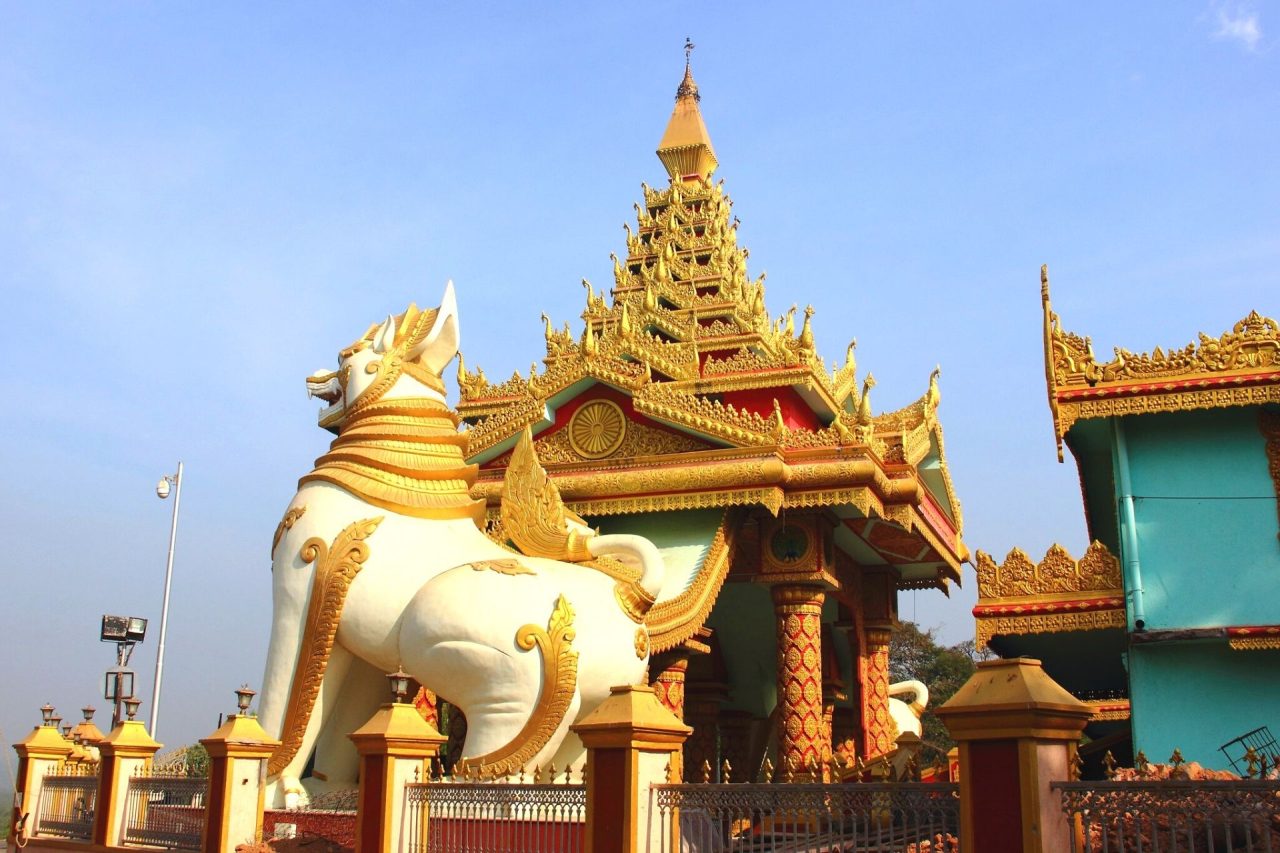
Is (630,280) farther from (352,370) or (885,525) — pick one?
(352,370)

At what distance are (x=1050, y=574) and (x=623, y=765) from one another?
5.84 m

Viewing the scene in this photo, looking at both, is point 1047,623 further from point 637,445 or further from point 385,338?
point 385,338

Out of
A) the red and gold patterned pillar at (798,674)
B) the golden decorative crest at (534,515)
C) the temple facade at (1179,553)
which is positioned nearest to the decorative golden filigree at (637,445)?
the red and gold patterned pillar at (798,674)

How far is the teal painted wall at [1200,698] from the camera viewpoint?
1041 cm

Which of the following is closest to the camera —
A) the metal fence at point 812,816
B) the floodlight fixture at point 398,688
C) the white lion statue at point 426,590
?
the metal fence at point 812,816

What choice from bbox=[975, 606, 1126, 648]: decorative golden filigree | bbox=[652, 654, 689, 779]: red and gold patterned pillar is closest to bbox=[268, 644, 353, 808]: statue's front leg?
bbox=[652, 654, 689, 779]: red and gold patterned pillar

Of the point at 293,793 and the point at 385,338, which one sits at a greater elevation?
the point at 385,338

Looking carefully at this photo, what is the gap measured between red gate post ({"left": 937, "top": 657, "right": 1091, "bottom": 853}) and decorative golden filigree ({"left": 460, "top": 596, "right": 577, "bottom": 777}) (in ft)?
12.5

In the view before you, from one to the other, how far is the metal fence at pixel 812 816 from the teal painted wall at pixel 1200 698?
4762 millimetres

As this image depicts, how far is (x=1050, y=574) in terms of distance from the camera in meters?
11.3

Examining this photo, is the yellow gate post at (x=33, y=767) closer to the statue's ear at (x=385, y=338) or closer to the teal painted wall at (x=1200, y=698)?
the statue's ear at (x=385, y=338)

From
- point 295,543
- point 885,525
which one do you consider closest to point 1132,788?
point 295,543

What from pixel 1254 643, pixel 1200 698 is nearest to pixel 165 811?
pixel 1200 698

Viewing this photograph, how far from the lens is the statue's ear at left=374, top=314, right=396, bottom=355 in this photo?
36.1 feet
